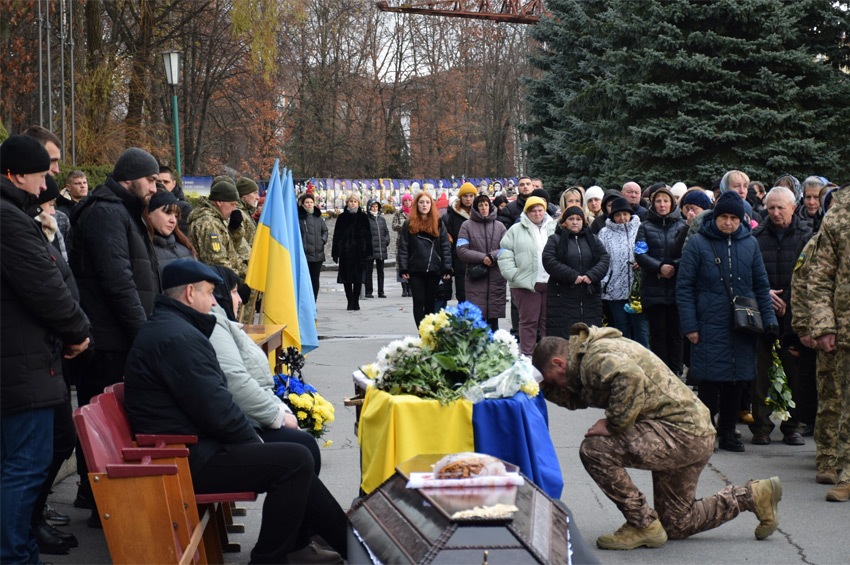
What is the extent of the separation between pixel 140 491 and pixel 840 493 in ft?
14.5

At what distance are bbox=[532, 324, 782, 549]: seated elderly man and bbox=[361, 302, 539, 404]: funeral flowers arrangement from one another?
0.20 meters

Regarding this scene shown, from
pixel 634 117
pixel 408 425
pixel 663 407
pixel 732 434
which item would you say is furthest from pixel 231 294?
pixel 634 117

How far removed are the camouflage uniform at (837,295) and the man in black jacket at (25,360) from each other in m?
4.67

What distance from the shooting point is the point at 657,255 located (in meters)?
9.96

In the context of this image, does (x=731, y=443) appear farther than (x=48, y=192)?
Yes

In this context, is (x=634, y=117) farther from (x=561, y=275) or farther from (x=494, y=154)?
(x=494, y=154)

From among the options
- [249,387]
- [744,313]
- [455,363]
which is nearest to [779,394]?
[744,313]

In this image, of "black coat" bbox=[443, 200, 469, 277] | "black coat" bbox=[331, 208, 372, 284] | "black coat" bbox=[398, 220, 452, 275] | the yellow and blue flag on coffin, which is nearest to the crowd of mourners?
the yellow and blue flag on coffin

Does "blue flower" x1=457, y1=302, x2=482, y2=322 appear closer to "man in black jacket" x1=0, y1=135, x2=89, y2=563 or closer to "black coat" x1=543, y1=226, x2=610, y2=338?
"man in black jacket" x1=0, y1=135, x2=89, y2=563

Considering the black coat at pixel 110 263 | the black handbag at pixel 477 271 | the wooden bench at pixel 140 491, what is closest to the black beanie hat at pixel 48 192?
the black coat at pixel 110 263

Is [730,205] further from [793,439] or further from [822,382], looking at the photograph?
[793,439]

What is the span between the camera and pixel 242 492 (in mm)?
4875

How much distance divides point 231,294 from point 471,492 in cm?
307

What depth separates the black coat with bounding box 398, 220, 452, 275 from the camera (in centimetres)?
1334
